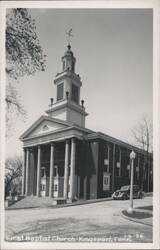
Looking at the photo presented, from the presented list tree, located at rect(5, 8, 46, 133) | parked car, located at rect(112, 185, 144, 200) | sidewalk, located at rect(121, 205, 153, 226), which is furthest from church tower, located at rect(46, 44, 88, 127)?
sidewalk, located at rect(121, 205, 153, 226)

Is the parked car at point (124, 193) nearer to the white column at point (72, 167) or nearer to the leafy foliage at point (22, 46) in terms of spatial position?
the white column at point (72, 167)

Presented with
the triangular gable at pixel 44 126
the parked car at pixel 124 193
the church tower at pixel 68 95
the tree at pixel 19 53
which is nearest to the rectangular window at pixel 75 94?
the church tower at pixel 68 95

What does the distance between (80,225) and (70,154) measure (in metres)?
1.21

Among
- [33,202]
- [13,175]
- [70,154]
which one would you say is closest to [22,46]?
[70,154]

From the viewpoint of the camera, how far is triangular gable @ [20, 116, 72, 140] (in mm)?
4910

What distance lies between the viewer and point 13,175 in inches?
192

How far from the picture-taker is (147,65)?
4566 mm

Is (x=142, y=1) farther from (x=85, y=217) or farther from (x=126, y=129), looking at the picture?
(x=85, y=217)

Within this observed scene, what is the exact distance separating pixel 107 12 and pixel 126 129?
193 centimetres

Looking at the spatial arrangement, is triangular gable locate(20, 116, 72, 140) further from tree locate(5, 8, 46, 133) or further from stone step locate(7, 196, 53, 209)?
stone step locate(7, 196, 53, 209)

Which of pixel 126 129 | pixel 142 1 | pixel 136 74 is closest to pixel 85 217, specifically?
pixel 126 129

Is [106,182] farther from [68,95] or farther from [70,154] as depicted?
[68,95]

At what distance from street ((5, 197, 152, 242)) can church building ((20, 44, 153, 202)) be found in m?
0.33

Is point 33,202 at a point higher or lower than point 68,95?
→ lower
